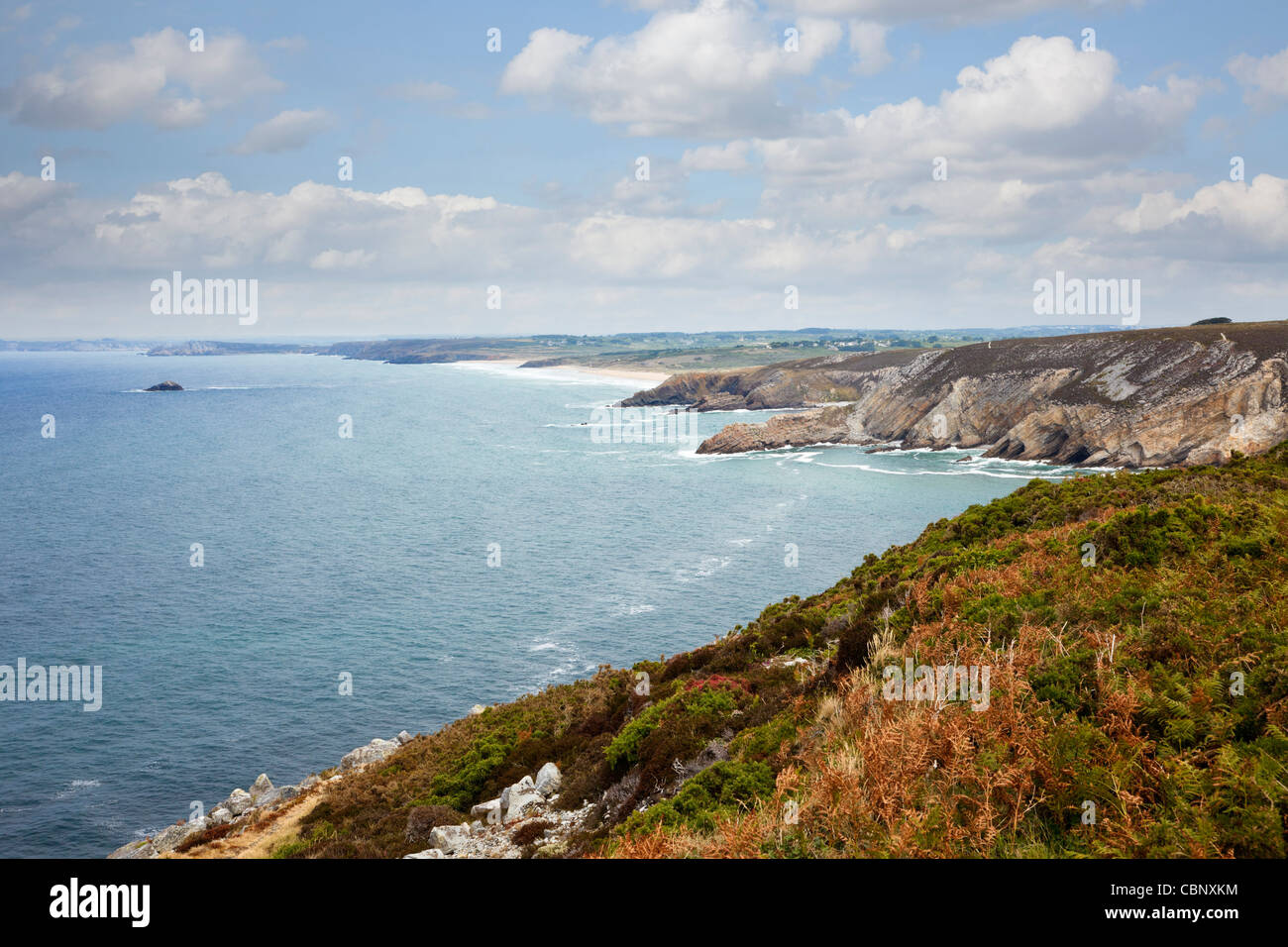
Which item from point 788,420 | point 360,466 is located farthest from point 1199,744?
point 788,420

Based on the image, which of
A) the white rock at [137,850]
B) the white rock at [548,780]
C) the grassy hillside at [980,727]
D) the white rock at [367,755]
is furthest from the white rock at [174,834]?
the white rock at [548,780]

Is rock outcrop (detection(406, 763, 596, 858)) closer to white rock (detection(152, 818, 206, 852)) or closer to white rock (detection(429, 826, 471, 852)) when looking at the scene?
white rock (detection(429, 826, 471, 852))

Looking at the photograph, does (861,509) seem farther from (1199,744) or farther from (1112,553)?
(1199,744)

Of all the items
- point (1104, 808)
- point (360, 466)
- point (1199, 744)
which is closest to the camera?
point (1104, 808)

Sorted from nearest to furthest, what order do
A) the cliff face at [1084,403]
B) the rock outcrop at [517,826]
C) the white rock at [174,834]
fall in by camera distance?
the rock outcrop at [517,826] → the white rock at [174,834] → the cliff face at [1084,403]

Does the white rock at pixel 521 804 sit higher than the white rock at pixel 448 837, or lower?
higher

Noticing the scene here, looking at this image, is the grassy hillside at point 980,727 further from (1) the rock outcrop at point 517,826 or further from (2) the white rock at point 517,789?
(2) the white rock at point 517,789
